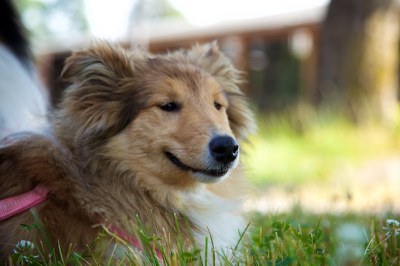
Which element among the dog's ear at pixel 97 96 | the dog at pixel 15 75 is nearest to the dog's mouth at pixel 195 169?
the dog's ear at pixel 97 96

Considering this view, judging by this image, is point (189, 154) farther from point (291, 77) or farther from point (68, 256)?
point (291, 77)

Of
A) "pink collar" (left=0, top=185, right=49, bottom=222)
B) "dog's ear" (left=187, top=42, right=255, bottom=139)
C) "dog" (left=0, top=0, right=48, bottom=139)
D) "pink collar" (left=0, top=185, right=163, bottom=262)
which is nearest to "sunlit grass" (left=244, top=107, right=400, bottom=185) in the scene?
"dog" (left=0, top=0, right=48, bottom=139)

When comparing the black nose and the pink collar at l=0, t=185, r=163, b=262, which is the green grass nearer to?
the pink collar at l=0, t=185, r=163, b=262

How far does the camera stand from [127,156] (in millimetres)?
3562

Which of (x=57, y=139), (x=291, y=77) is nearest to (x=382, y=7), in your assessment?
(x=57, y=139)

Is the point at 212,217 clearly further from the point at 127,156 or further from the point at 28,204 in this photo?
the point at 28,204

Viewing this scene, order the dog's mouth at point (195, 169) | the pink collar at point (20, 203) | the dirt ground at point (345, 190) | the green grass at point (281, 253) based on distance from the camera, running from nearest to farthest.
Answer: the green grass at point (281, 253) < the pink collar at point (20, 203) < the dog's mouth at point (195, 169) < the dirt ground at point (345, 190)

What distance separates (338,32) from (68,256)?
8238mm

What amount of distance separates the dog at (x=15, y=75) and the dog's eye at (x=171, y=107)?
1.21m

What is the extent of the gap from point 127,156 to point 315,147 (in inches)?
264

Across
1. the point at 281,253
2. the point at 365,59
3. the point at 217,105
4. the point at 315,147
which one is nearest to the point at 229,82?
the point at 217,105

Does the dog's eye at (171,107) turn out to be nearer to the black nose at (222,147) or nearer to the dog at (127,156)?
the dog at (127,156)

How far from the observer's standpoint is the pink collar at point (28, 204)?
3.18 metres

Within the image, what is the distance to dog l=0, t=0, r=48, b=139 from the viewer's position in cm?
514
